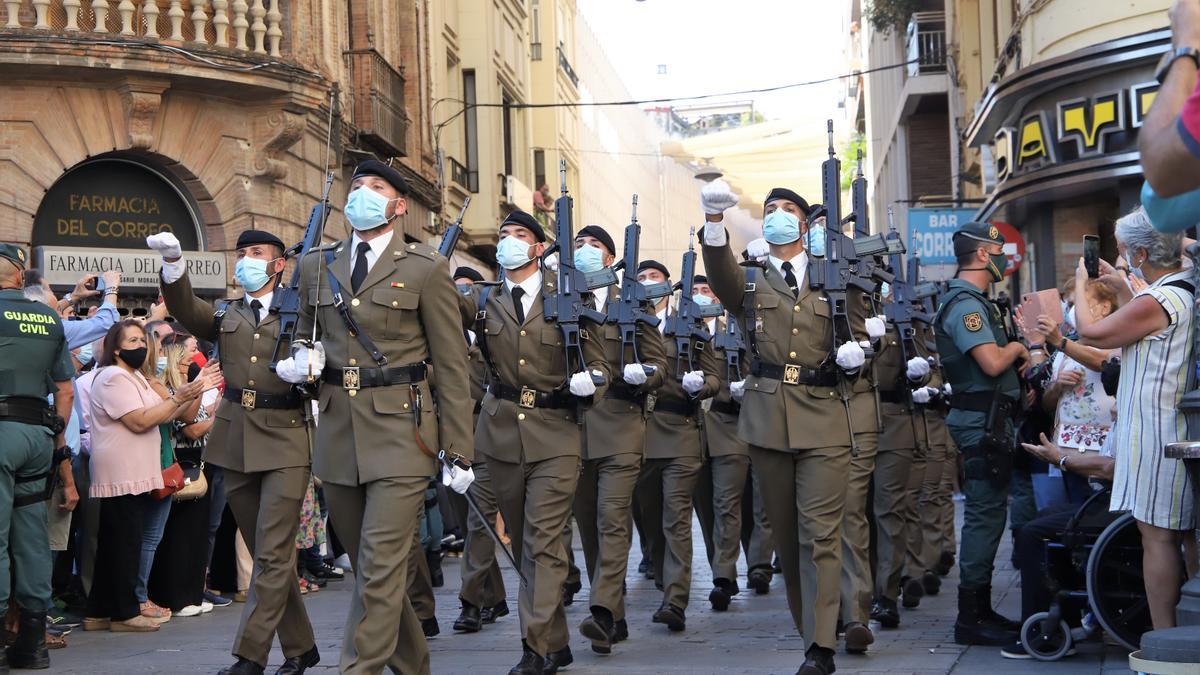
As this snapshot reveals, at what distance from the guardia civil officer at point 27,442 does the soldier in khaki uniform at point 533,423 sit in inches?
91.5

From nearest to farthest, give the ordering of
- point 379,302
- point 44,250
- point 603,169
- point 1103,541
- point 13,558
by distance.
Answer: point 379,302, point 1103,541, point 13,558, point 44,250, point 603,169

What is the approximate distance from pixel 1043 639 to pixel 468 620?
3.50 metres

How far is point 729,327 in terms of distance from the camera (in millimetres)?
12023

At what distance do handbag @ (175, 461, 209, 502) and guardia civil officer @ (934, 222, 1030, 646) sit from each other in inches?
197

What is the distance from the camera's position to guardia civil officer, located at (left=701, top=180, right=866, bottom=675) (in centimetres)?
764

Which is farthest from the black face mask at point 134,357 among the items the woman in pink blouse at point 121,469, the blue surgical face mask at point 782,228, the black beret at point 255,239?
the blue surgical face mask at point 782,228

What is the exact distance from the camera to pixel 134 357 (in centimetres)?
1018

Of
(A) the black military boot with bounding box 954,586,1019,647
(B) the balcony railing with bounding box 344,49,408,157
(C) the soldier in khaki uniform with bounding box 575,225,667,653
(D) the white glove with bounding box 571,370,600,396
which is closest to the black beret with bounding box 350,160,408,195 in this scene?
(D) the white glove with bounding box 571,370,600,396

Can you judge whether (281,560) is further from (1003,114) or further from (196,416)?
(1003,114)

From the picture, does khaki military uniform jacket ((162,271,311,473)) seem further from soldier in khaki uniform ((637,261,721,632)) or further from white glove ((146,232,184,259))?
soldier in khaki uniform ((637,261,721,632))

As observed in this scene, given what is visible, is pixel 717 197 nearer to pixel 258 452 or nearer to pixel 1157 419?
pixel 1157 419

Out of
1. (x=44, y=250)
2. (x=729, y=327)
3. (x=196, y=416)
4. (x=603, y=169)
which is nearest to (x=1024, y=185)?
(x=729, y=327)

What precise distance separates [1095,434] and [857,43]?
6352 cm

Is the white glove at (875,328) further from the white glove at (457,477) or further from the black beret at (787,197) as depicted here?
the white glove at (457,477)
